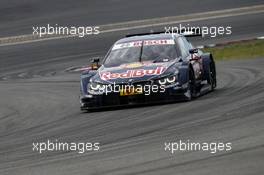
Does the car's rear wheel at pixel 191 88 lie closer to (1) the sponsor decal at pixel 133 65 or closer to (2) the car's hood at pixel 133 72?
(2) the car's hood at pixel 133 72

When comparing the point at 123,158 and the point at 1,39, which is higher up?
the point at 123,158

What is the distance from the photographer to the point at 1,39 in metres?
32.6

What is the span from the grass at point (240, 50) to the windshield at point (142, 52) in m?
9.95

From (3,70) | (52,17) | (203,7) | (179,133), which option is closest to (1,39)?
(52,17)

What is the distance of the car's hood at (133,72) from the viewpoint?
45.4 ft

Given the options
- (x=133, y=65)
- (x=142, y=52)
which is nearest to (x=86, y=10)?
(x=142, y=52)

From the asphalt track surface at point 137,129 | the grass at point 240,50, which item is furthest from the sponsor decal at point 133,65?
the grass at point 240,50

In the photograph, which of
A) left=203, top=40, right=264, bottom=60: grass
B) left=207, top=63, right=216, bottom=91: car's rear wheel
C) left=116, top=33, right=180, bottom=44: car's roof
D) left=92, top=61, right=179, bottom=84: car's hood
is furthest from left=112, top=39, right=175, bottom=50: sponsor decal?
left=203, top=40, right=264, bottom=60: grass

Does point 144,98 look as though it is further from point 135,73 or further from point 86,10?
point 86,10

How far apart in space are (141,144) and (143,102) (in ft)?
A: 13.3

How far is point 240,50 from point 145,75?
13007mm

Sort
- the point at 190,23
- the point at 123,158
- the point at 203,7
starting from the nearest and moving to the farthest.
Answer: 1. the point at 123,158
2. the point at 190,23
3. the point at 203,7

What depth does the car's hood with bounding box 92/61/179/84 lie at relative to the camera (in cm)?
1384

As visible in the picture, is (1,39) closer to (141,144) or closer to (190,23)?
(190,23)
